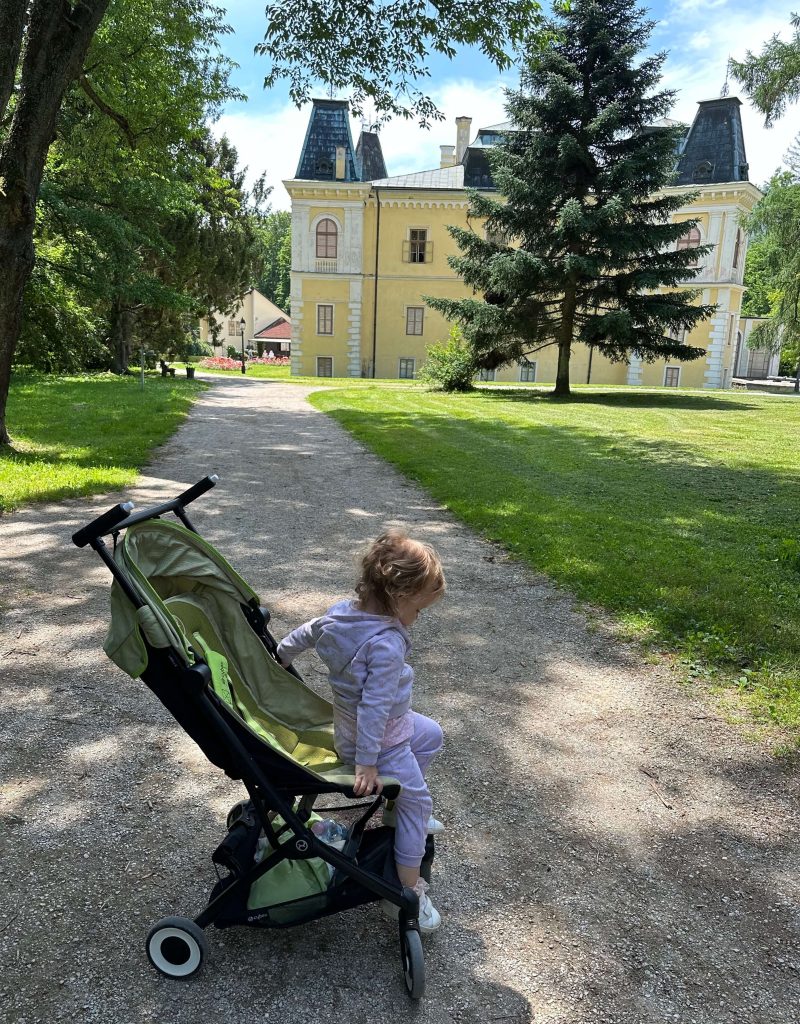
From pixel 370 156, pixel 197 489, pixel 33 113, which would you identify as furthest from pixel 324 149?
pixel 197 489

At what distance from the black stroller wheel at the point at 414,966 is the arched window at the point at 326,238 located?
42097mm

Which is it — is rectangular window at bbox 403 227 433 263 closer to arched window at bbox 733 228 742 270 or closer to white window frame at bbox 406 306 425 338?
white window frame at bbox 406 306 425 338

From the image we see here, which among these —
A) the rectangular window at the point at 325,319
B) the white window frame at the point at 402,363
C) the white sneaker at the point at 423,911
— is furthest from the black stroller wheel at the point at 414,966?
the rectangular window at the point at 325,319

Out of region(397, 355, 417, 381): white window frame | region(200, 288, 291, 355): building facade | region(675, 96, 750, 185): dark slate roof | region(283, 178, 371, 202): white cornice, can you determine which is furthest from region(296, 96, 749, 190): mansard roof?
region(200, 288, 291, 355): building facade

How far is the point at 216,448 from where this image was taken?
1170 centimetres

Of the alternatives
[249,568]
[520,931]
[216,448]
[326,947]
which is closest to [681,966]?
[520,931]

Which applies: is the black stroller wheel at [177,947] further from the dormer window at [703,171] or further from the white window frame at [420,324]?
the dormer window at [703,171]

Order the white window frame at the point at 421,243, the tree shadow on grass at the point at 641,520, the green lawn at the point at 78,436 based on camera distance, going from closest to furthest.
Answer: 1. the tree shadow on grass at the point at 641,520
2. the green lawn at the point at 78,436
3. the white window frame at the point at 421,243

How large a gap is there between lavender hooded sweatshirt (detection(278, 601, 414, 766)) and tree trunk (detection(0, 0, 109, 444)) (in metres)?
8.08

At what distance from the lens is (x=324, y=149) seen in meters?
40.6

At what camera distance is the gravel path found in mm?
2059

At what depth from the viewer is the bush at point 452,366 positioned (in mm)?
25375

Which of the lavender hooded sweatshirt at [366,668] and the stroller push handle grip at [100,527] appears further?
the lavender hooded sweatshirt at [366,668]

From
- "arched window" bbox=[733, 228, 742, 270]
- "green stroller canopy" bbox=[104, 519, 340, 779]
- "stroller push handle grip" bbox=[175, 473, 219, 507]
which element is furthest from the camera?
"arched window" bbox=[733, 228, 742, 270]
